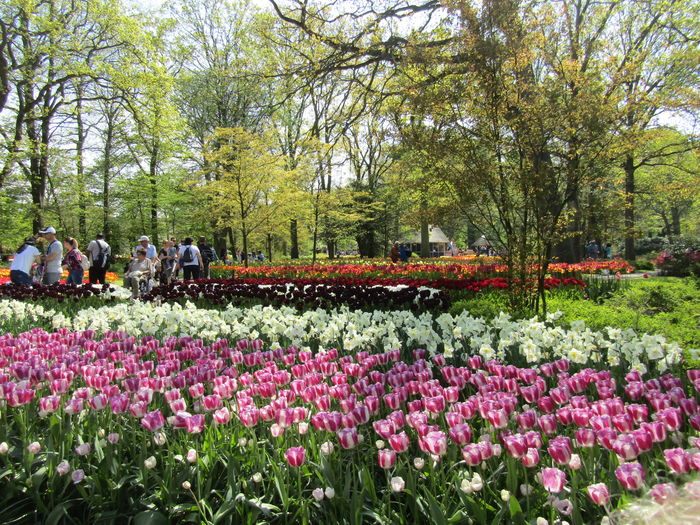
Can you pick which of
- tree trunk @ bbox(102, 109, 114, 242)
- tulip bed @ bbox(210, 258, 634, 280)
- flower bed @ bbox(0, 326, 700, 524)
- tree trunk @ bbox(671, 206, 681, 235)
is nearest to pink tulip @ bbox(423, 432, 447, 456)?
flower bed @ bbox(0, 326, 700, 524)

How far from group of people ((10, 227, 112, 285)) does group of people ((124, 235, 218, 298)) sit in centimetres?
68

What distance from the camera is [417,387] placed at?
7.82 ft

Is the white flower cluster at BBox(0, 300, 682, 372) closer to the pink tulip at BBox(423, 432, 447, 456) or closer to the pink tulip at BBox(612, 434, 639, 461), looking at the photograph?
the pink tulip at BBox(612, 434, 639, 461)

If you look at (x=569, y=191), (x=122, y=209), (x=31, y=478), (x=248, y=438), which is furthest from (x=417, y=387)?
(x=122, y=209)

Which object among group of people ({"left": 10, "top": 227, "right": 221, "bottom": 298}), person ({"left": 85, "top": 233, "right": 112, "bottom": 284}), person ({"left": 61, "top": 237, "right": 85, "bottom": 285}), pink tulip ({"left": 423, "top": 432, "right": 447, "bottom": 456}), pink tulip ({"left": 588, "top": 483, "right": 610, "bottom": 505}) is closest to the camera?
pink tulip ({"left": 588, "top": 483, "right": 610, "bottom": 505})

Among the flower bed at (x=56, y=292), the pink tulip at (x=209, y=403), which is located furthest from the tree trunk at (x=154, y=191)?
the pink tulip at (x=209, y=403)

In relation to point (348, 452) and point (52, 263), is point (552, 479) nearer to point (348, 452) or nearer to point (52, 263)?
point (348, 452)

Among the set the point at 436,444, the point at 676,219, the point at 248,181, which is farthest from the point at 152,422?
the point at 676,219

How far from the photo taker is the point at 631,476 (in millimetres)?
1338

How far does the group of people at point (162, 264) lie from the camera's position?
9852 millimetres

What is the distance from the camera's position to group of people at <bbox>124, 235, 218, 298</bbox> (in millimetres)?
9852

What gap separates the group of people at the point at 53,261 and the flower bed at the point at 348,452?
8.14m

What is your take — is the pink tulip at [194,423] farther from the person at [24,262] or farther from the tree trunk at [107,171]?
the tree trunk at [107,171]

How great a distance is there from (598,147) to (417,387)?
17.5ft
